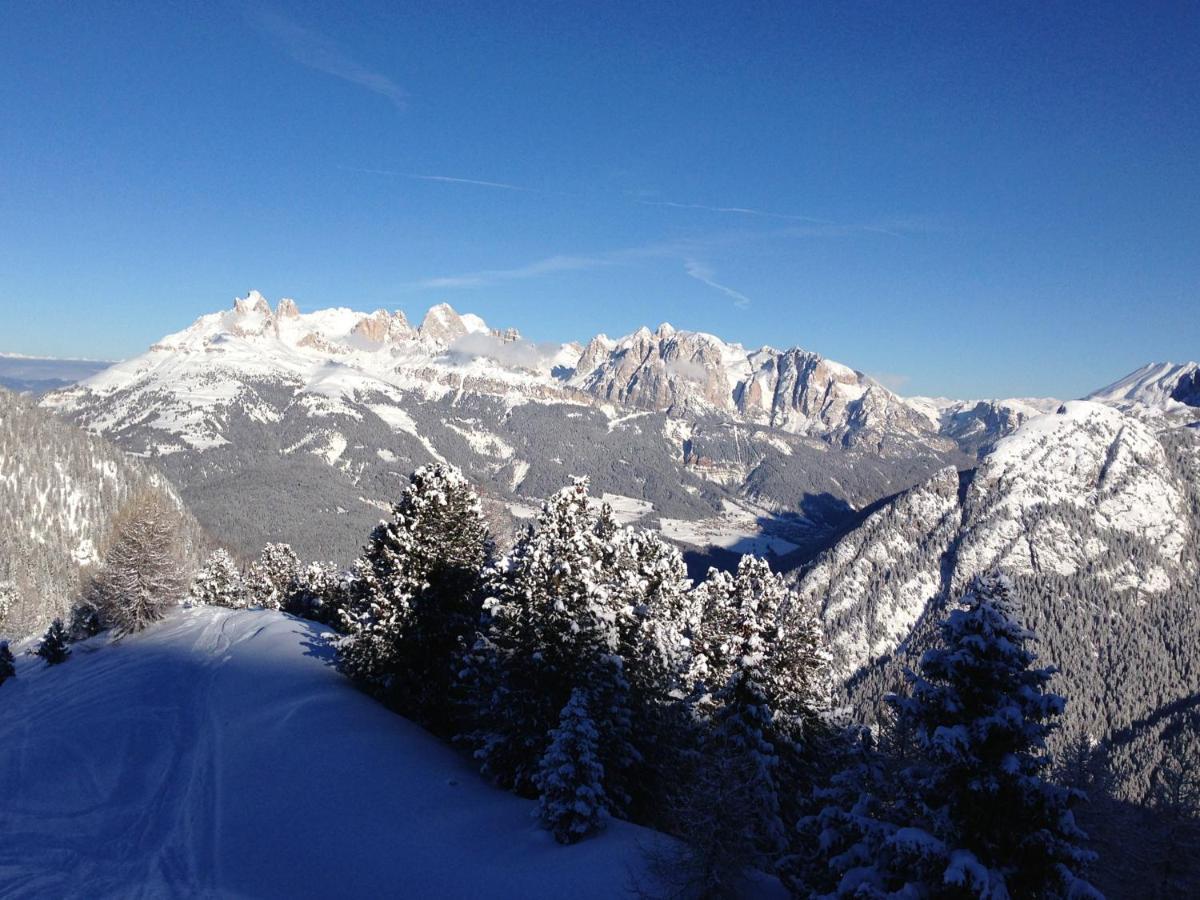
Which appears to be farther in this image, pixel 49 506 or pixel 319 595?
pixel 49 506

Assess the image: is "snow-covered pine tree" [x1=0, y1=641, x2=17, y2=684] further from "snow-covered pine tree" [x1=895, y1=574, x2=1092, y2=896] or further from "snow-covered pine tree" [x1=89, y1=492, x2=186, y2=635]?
"snow-covered pine tree" [x1=895, y1=574, x2=1092, y2=896]

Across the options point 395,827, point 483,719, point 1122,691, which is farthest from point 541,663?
point 1122,691

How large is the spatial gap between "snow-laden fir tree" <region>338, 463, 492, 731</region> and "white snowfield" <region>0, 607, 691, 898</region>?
198cm

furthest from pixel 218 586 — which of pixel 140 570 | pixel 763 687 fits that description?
pixel 763 687

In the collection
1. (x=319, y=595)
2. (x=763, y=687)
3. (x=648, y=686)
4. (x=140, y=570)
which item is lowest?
(x=319, y=595)

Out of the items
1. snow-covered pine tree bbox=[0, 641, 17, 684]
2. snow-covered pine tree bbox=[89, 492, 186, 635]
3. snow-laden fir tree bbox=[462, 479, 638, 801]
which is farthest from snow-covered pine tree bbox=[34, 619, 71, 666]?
snow-laden fir tree bbox=[462, 479, 638, 801]

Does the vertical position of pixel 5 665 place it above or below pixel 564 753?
below

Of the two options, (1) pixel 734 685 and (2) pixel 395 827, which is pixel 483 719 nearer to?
(2) pixel 395 827

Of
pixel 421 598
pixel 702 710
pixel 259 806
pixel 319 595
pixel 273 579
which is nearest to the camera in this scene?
pixel 259 806

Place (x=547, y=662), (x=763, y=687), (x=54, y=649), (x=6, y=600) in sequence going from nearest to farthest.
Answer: (x=547, y=662), (x=763, y=687), (x=54, y=649), (x=6, y=600)

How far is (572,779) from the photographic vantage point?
22062mm

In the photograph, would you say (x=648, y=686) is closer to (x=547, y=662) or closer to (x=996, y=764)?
(x=547, y=662)

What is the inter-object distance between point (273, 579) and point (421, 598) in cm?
5102

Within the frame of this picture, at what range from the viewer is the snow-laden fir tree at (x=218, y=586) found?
231ft
